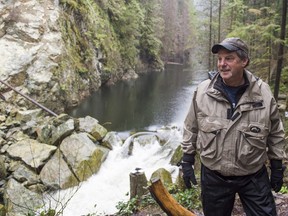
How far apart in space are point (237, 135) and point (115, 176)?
782cm

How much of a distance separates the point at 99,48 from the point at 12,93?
466 inches

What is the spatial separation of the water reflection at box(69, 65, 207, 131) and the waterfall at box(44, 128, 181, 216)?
3331 mm

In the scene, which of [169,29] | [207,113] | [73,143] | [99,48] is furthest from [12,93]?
[169,29]

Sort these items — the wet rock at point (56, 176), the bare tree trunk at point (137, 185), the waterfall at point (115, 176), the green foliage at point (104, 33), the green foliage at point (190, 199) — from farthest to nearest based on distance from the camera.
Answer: the green foliage at point (104, 33), the wet rock at point (56, 176), the waterfall at point (115, 176), the bare tree trunk at point (137, 185), the green foliage at point (190, 199)

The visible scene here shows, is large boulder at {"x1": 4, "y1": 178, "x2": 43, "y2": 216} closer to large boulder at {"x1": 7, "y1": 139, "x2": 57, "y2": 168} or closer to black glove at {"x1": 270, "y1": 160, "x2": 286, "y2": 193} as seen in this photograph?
large boulder at {"x1": 7, "y1": 139, "x2": 57, "y2": 168}

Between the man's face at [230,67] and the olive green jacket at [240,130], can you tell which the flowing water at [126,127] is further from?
the man's face at [230,67]

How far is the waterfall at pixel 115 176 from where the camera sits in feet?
26.9

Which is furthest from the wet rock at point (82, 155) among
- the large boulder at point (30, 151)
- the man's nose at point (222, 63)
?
the man's nose at point (222, 63)

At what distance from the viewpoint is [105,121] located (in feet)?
54.5

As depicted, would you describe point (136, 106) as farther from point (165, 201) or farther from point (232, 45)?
point (232, 45)

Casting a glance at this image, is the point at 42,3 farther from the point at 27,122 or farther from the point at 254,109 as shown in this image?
the point at 254,109

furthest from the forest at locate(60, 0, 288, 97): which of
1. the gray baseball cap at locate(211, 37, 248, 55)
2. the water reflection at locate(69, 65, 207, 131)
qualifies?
Answer: the gray baseball cap at locate(211, 37, 248, 55)

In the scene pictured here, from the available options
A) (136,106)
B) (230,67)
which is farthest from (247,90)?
(136,106)

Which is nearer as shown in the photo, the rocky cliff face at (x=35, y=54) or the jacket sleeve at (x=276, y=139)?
the jacket sleeve at (x=276, y=139)
